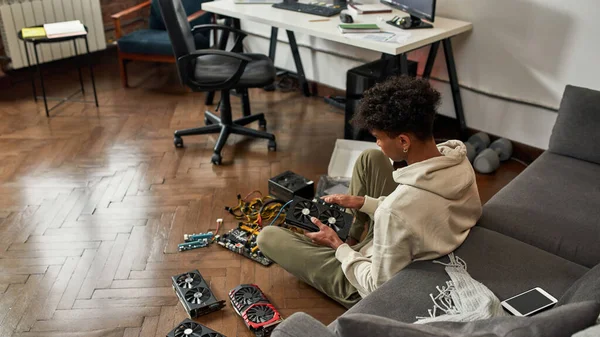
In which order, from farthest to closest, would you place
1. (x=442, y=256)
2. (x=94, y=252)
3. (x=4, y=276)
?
1. (x=94, y=252)
2. (x=4, y=276)
3. (x=442, y=256)

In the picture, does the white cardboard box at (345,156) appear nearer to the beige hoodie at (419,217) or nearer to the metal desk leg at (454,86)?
the metal desk leg at (454,86)

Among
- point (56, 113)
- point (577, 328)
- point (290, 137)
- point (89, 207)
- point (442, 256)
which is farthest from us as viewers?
point (56, 113)

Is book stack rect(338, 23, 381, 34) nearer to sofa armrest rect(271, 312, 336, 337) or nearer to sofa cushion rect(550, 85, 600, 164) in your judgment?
sofa cushion rect(550, 85, 600, 164)

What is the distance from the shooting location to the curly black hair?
1.78 m

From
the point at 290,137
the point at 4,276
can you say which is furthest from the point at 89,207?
the point at 290,137

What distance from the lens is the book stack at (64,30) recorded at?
404cm

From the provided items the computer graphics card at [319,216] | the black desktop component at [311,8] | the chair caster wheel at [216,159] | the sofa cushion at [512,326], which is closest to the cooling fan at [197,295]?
the computer graphics card at [319,216]

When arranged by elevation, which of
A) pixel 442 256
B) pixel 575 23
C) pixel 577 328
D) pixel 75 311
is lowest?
pixel 75 311

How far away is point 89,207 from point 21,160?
0.80 metres

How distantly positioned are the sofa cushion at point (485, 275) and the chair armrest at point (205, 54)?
69.0 inches

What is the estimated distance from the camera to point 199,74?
3385 millimetres

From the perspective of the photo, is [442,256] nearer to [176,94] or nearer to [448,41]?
[448,41]

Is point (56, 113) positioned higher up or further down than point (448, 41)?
further down

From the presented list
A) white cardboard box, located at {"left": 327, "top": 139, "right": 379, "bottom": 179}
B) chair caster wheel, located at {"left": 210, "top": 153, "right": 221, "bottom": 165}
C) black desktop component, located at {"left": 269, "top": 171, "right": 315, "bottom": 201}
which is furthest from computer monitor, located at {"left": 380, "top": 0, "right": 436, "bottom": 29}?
chair caster wheel, located at {"left": 210, "top": 153, "right": 221, "bottom": 165}
